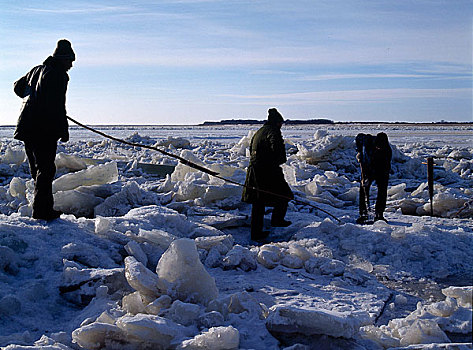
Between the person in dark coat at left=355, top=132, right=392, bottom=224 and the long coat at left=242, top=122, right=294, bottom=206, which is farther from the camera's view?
the person in dark coat at left=355, top=132, right=392, bottom=224

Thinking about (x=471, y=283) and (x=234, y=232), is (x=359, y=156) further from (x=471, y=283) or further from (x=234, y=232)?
(x=471, y=283)

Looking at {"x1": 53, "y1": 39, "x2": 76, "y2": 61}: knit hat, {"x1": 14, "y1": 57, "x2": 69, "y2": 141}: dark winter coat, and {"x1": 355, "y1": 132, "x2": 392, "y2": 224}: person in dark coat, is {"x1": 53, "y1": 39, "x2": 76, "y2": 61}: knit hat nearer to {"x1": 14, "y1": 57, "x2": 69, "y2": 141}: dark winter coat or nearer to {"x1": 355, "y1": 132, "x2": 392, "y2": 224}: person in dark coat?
{"x1": 14, "y1": 57, "x2": 69, "y2": 141}: dark winter coat

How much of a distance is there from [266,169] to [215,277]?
1940 millimetres

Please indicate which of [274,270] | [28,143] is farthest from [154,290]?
[28,143]

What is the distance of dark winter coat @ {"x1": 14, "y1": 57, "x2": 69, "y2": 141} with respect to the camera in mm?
4324

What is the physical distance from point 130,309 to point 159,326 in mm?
503

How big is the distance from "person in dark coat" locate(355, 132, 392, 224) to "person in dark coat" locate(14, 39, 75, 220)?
3.66 meters

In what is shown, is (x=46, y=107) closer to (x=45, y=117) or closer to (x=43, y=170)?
(x=45, y=117)

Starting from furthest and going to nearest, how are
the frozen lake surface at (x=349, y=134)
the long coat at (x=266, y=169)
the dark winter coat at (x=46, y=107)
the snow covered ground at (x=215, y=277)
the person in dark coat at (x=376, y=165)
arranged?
the frozen lake surface at (x=349, y=134) < the person in dark coat at (x=376, y=165) < the long coat at (x=266, y=169) < the dark winter coat at (x=46, y=107) < the snow covered ground at (x=215, y=277)

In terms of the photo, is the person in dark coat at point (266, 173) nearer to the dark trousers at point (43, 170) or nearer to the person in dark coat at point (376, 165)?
the person in dark coat at point (376, 165)

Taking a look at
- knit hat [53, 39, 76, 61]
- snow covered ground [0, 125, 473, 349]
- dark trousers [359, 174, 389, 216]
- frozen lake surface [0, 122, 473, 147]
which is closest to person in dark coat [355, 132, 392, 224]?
dark trousers [359, 174, 389, 216]

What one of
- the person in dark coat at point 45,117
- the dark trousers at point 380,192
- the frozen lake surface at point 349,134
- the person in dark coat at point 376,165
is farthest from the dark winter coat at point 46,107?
the frozen lake surface at point 349,134

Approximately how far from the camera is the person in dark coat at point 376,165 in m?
6.31

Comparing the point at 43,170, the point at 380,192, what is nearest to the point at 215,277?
the point at 43,170
